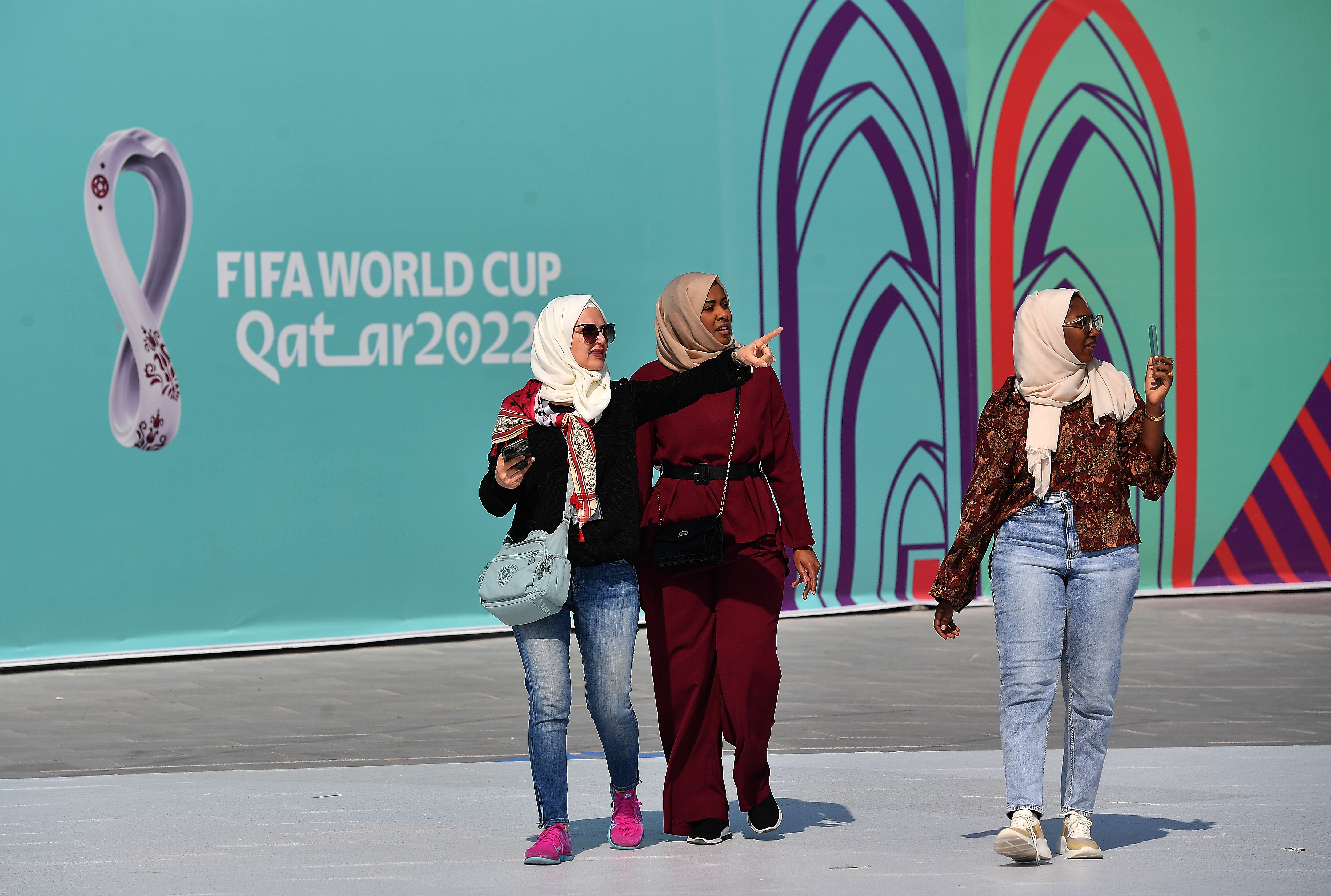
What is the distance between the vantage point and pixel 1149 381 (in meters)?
4.61

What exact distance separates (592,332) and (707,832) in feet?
4.84

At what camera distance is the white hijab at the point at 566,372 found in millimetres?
4691

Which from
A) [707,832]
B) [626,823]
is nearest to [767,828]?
[707,832]

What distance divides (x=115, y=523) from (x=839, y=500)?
4663 mm

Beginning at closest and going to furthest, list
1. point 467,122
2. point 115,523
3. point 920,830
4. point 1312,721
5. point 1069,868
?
point 1069,868 → point 920,830 → point 1312,721 → point 115,523 → point 467,122

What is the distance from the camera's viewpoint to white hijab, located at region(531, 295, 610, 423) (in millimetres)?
4691

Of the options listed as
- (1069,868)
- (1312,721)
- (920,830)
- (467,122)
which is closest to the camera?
(1069,868)

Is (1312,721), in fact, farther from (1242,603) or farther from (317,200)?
(317,200)

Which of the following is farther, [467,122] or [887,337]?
[887,337]

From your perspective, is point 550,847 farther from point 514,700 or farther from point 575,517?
point 514,700

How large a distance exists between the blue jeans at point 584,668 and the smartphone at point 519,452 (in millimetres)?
321

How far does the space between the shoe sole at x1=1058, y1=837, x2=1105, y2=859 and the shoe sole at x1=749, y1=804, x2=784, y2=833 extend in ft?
2.78

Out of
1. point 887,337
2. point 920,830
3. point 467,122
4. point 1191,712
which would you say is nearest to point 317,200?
point 467,122

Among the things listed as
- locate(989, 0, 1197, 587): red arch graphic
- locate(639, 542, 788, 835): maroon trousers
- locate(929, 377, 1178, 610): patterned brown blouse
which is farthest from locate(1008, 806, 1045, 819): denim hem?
locate(989, 0, 1197, 587): red arch graphic
